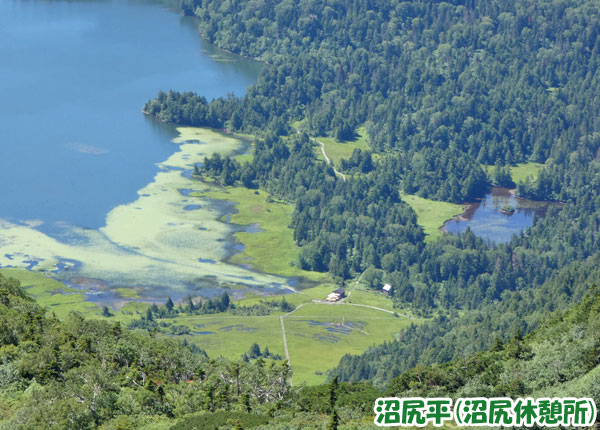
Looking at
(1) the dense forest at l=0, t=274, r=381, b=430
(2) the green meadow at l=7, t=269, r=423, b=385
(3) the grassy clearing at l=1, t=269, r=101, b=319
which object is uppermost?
(1) the dense forest at l=0, t=274, r=381, b=430

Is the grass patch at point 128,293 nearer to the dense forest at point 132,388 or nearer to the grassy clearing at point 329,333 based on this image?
the grassy clearing at point 329,333

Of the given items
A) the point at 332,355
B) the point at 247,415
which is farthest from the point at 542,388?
the point at 332,355

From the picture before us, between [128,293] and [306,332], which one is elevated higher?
[306,332]

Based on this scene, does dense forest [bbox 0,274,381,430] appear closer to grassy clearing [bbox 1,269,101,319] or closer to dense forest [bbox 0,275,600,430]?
dense forest [bbox 0,275,600,430]

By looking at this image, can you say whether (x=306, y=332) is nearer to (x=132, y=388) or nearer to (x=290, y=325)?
(x=290, y=325)

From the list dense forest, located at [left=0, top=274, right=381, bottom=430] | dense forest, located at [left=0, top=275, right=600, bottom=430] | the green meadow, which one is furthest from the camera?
the green meadow

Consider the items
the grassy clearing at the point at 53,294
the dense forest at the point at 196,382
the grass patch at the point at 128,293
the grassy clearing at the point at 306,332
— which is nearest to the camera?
the dense forest at the point at 196,382

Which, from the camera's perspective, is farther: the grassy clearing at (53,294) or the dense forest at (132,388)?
the grassy clearing at (53,294)

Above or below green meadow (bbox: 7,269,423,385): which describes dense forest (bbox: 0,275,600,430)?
above

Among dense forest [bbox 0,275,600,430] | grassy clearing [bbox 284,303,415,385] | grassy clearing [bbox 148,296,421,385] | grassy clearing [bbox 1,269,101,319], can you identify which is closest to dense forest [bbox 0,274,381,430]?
dense forest [bbox 0,275,600,430]

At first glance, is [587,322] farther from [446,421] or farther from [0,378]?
[0,378]

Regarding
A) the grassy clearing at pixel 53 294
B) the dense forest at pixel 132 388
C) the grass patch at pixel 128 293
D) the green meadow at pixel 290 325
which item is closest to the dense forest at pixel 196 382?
the dense forest at pixel 132 388

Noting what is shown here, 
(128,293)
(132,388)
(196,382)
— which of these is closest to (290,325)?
(128,293)
